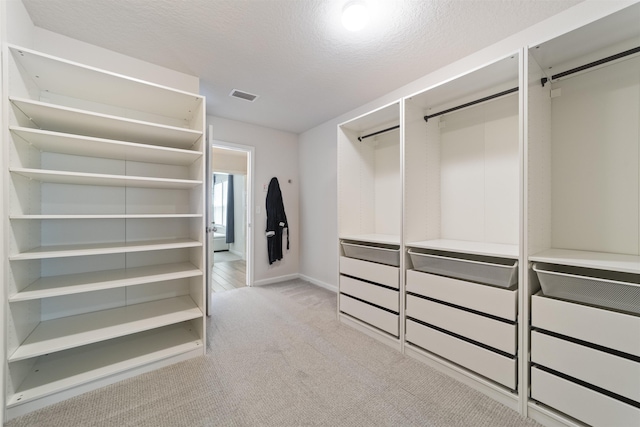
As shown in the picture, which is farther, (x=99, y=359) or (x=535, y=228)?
(x=99, y=359)

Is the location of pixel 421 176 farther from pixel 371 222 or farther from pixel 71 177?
pixel 71 177

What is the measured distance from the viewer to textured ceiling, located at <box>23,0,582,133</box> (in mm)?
1609

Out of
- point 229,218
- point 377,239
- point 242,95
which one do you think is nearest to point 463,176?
point 377,239

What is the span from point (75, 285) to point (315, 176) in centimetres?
288

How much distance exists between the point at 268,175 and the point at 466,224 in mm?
2800

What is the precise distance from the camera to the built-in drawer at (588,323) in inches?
43.0

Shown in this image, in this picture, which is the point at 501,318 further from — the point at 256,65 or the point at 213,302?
the point at 213,302

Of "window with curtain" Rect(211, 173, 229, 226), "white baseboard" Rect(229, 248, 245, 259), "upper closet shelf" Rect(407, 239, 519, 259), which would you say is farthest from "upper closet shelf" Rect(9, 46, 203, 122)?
"window with curtain" Rect(211, 173, 229, 226)

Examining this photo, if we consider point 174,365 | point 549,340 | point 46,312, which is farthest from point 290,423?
point 46,312

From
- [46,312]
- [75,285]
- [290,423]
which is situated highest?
[75,285]

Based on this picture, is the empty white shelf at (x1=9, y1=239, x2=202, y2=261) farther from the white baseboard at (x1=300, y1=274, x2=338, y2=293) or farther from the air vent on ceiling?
the white baseboard at (x1=300, y1=274, x2=338, y2=293)

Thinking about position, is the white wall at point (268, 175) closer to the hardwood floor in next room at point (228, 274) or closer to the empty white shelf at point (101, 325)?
the hardwood floor in next room at point (228, 274)

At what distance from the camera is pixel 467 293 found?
1613mm

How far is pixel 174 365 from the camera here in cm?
183
